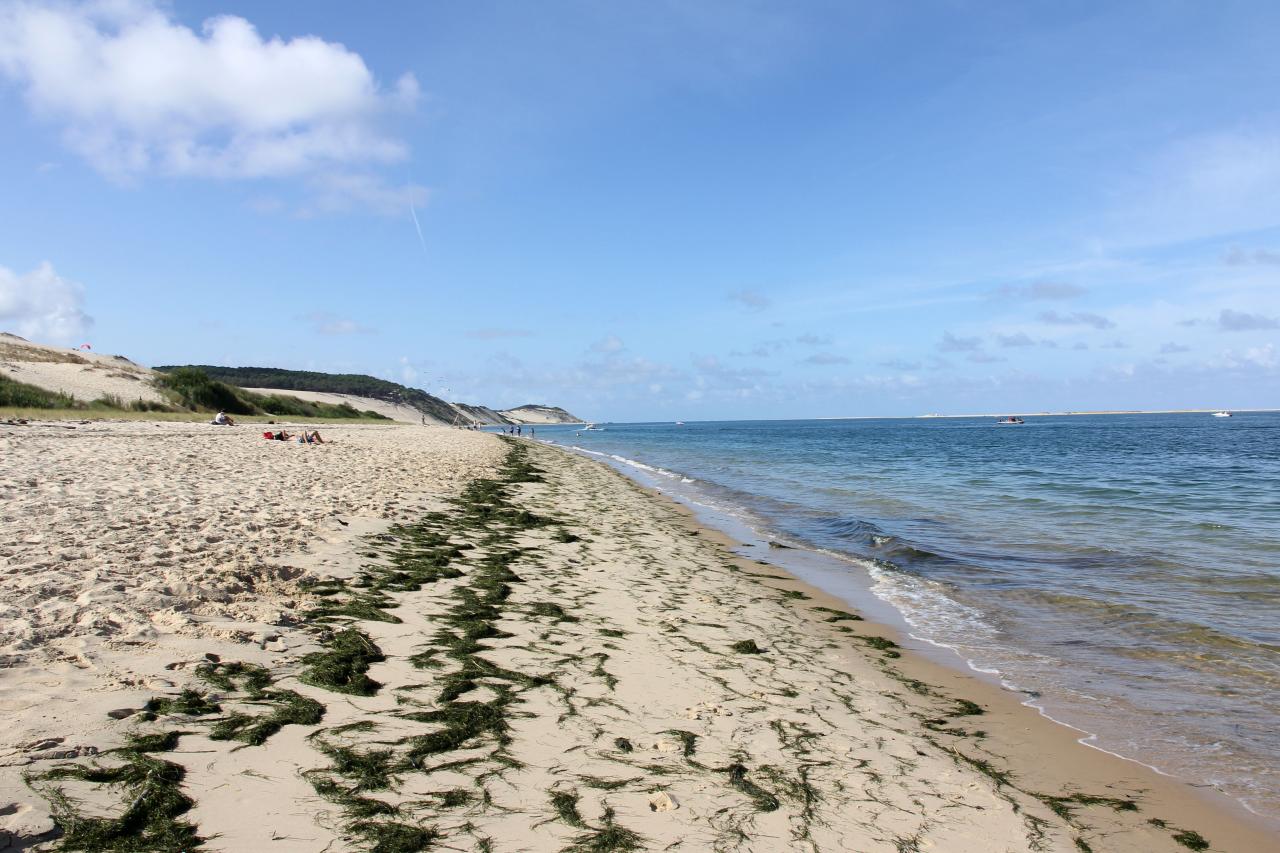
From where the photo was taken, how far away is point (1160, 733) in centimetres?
575

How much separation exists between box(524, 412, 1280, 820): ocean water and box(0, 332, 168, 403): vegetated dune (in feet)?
137

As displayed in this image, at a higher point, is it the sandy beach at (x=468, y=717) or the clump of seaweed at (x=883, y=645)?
the sandy beach at (x=468, y=717)

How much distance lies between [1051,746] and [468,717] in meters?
4.59

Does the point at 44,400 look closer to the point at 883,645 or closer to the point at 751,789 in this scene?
the point at 883,645

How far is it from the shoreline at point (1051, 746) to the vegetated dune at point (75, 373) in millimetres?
51346

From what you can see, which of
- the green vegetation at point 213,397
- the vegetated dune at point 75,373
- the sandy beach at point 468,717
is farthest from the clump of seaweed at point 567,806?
the green vegetation at point 213,397

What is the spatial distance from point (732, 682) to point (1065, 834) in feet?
8.36

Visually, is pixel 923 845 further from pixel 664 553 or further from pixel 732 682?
pixel 664 553

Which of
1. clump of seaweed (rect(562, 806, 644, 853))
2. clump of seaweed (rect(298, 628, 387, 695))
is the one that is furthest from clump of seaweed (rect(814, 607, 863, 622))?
clump of seaweed (rect(562, 806, 644, 853))

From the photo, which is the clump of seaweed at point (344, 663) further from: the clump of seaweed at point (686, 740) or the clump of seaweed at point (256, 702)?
the clump of seaweed at point (686, 740)

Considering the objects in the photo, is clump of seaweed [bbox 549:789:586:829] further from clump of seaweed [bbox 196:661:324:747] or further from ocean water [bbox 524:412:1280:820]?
ocean water [bbox 524:412:1280:820]

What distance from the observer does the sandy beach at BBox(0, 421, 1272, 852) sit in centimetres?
333

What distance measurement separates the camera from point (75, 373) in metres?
47.2

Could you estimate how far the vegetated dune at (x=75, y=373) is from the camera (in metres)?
43.2
